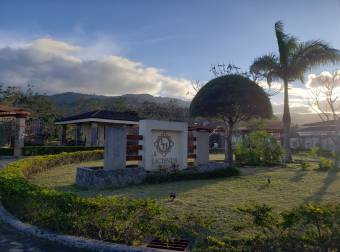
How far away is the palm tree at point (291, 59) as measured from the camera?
64.6 feet

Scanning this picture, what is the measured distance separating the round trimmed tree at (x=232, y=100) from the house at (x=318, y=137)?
2131 cm

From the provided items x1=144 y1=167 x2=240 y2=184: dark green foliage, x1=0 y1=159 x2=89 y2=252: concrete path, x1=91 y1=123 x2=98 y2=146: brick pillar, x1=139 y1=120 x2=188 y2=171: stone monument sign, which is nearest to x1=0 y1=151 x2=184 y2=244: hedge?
x1=0 y1=159 x2=89 y2=252: concrete path

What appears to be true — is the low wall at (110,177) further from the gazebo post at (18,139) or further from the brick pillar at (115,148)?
the gazebo post at (18,139)

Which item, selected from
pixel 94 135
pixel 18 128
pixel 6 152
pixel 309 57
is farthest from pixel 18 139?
pixel 309 57

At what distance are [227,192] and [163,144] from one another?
3.57m

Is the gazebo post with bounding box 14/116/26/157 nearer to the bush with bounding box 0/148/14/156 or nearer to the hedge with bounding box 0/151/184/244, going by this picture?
the bush with bounding box 0/148/14/156

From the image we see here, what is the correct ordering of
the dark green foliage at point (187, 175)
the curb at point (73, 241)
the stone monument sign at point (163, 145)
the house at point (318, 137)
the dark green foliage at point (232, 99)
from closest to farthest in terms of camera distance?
the curb at point (73, 241), the dark green foliage at point (187, 175), the stone monument sign at point (163, 145), the dark green foliage at point (232, 99), the house at point (318, 137)

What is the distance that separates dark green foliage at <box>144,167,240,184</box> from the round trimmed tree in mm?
3716

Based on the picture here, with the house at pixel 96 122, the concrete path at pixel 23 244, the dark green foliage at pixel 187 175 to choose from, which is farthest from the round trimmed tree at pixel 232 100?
the house at pixel 96 122

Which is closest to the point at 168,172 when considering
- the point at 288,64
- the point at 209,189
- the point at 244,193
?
the point at 209,189

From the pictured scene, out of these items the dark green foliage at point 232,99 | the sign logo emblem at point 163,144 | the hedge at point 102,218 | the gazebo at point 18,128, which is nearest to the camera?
the hedge at point 102,218

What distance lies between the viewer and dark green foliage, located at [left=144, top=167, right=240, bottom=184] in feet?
37.2

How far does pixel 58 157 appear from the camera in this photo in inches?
Result: 684

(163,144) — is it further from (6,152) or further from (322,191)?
(6,152)
